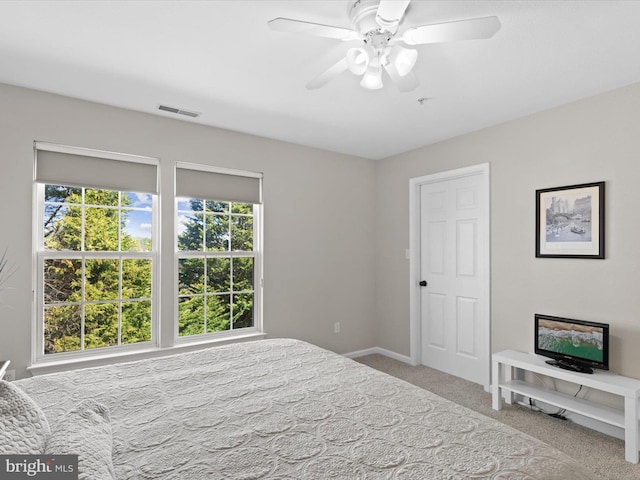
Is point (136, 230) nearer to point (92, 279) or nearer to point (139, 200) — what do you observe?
point (139, 200)

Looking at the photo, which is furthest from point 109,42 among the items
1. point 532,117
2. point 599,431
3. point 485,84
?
point 599,431

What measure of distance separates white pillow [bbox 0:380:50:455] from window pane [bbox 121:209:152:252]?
6.90ft

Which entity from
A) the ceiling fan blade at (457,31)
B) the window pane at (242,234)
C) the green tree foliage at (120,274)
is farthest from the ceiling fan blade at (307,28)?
the window pane at (242,234)

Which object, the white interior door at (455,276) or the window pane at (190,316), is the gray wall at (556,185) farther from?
the window pane at (190,316)

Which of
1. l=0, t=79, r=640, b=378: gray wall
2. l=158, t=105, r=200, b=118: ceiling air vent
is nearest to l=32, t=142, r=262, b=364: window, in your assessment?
l=0, t=79, r=640, b=378: gray wall

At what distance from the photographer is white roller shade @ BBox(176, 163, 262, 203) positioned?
3363mm

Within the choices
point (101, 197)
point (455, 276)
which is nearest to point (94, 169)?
point (101, 197)

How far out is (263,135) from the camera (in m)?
3.76

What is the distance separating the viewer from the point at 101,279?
3055 millimetres

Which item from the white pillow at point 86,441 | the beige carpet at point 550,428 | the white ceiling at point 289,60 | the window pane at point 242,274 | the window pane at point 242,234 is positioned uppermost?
the white ceiling at point 289,60

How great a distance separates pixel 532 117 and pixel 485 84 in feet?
2.90

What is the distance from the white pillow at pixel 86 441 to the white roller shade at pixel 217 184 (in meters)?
2.33

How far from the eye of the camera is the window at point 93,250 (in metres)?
2.81

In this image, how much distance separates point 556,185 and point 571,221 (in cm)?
33
